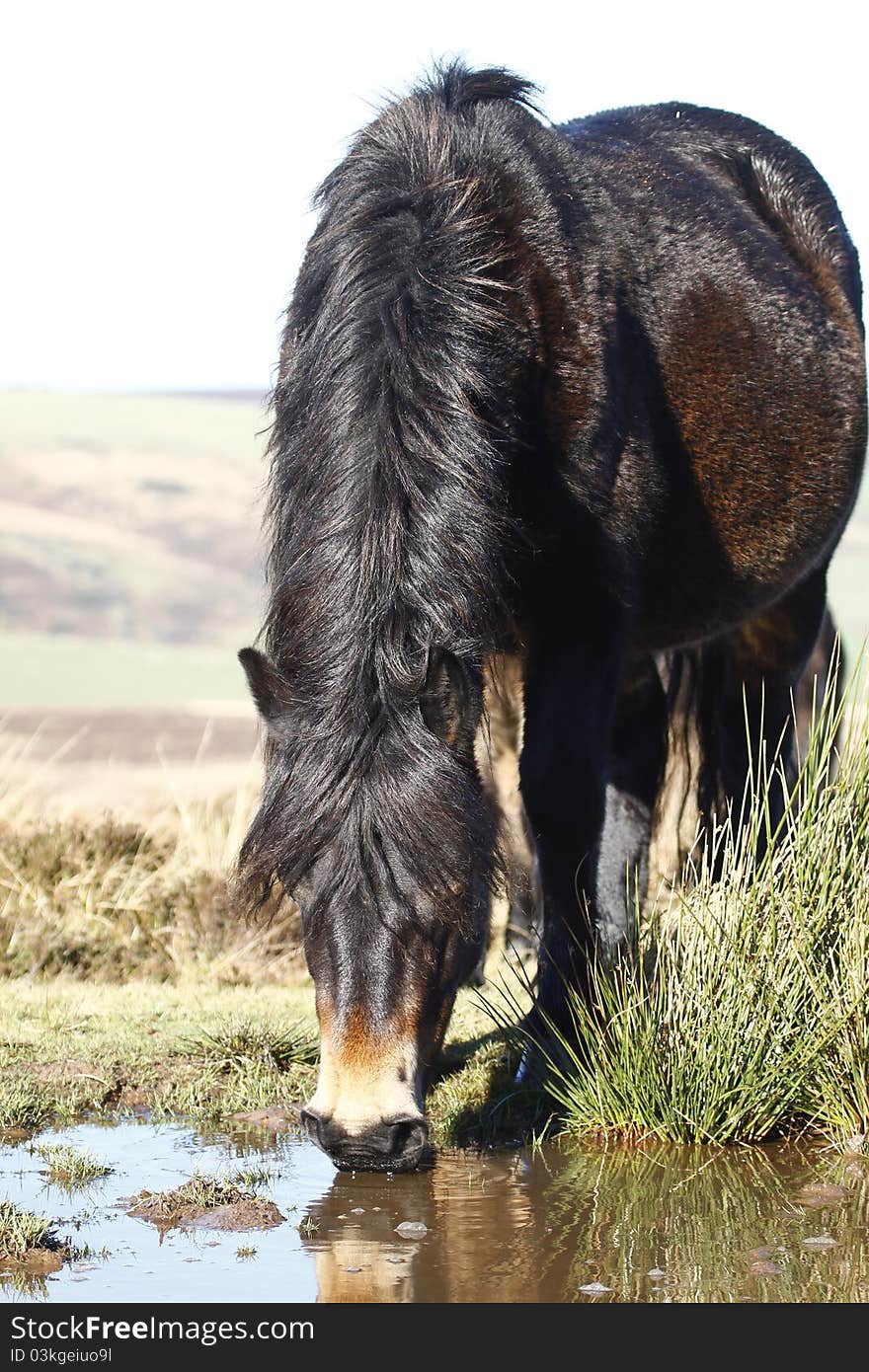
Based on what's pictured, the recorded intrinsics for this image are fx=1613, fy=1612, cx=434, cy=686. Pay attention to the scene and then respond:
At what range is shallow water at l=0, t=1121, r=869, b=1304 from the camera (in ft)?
10.6

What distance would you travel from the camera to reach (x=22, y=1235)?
3.39 metres

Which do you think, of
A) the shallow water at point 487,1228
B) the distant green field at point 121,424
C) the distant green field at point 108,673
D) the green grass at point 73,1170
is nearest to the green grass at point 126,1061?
the shallow water at point 487,1228

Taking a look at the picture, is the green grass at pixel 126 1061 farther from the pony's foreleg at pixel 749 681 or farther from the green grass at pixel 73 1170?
the pony's foreleg at pixel 749 681

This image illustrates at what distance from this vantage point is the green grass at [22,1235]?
3.36 meters

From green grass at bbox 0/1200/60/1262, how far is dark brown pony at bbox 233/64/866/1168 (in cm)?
61

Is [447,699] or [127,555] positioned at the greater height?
[447,699]

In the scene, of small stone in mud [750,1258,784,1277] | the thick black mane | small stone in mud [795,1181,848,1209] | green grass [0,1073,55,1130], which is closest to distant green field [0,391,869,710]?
green grass [0,1073,55,1130]

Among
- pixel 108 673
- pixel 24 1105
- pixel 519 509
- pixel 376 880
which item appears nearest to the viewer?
pixel 376 880

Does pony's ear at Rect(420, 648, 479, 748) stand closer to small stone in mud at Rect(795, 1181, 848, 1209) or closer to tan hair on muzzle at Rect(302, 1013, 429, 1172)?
tan hair on muzzle at Rect(302, 1013, 429, 1172)

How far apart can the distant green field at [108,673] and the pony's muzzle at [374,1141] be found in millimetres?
24019

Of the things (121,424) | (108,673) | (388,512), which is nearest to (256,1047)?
(388,512)

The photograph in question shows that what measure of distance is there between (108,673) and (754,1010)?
3096 cm

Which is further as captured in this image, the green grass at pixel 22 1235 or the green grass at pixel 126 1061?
the green grass at pixel 126 1061

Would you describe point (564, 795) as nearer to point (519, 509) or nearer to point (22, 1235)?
point (519, 509)
